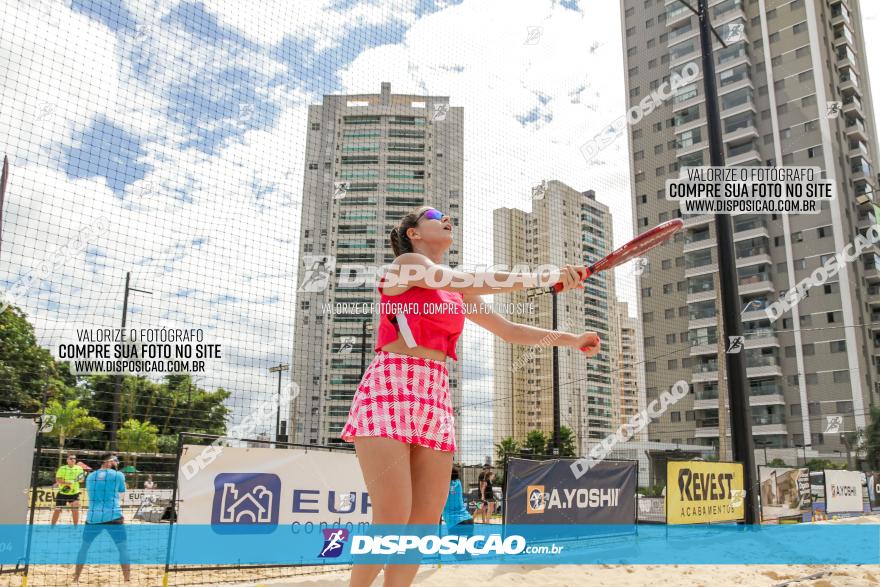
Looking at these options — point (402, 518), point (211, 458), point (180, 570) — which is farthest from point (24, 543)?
point (402, 518)

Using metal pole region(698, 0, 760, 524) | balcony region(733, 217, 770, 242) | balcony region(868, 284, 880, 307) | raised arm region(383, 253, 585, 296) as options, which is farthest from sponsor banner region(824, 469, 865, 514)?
balcony region(868, 284, 880, 307)

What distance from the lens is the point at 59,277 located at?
637cm

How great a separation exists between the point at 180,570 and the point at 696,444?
43.3 m

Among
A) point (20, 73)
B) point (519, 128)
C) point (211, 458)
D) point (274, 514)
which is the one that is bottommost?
point (274, 514)

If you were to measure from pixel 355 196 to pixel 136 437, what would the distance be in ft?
66.9

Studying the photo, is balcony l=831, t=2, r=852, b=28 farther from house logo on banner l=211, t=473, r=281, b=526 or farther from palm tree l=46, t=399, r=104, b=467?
house logo on banner l=211, t=473, r=281, b=526

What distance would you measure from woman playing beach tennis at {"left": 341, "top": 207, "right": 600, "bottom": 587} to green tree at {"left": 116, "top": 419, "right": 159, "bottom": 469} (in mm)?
26409

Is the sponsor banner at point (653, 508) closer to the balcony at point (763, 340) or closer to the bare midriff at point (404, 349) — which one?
the bare midriff at point (404, 349)

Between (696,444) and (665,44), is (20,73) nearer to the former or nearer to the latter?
(696,444)

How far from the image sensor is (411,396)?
182 cm

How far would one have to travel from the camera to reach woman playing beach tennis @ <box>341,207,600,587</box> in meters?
1.72

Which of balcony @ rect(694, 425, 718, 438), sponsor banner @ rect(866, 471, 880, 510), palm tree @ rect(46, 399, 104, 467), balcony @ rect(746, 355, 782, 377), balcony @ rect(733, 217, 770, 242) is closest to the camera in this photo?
sponsor banner @ rect(866, 471, 880, 510)

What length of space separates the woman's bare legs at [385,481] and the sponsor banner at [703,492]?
6.56m

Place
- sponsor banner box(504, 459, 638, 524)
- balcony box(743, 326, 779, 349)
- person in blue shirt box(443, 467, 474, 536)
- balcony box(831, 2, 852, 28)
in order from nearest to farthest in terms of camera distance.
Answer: sponsor banner box(504, 459, 638, 524), person in blue shirt box(443, 467, 474, 536), balcony box(743, 326, 779, 349), balcony box(831, 2, 852, 28)
